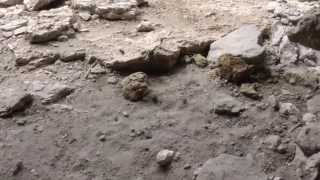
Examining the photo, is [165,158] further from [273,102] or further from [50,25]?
[50,25]

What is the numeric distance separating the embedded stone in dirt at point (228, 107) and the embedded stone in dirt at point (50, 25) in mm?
997

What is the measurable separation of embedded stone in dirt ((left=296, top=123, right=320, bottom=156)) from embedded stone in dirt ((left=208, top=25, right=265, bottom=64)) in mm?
544

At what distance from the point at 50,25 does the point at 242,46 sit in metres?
1.08

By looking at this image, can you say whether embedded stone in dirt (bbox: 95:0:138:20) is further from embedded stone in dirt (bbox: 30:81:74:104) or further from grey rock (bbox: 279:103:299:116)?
grey rock (bbox: 279:103:299:116)

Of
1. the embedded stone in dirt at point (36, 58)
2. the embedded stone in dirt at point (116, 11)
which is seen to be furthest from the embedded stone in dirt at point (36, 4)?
the embedded stone in dirt at point (36, 58)

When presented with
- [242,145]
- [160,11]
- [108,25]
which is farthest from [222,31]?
[242,145]

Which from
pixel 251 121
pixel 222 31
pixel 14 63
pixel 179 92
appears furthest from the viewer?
pixel 222 31

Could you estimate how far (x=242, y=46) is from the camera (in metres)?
2.59

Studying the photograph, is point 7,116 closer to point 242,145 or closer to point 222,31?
point 242,145

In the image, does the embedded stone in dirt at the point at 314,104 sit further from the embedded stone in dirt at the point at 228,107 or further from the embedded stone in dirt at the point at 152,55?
the embedded stone in dirt at the point at 152,55

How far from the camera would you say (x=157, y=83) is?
2504 mm

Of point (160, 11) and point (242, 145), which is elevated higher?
point (160, 11)

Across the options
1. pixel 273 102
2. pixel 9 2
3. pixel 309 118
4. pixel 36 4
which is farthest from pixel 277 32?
pixel 9 2

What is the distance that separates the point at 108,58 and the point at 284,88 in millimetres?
910
